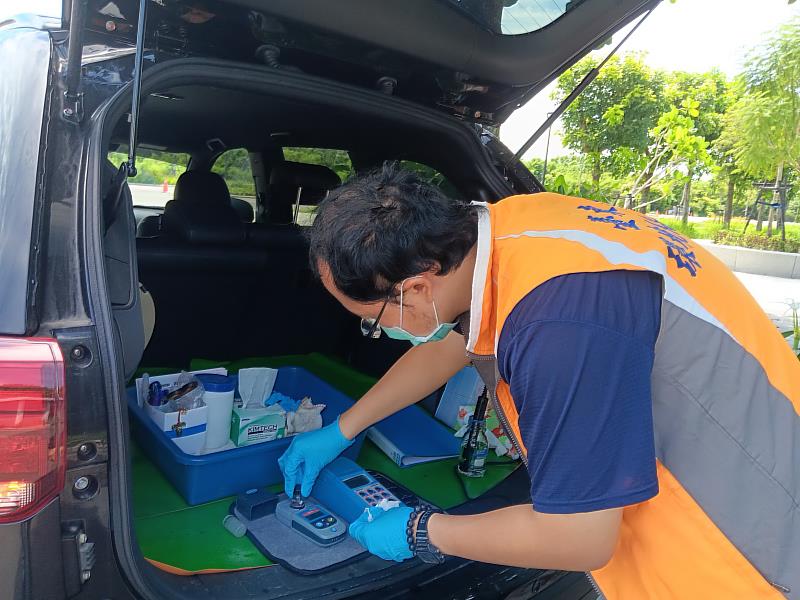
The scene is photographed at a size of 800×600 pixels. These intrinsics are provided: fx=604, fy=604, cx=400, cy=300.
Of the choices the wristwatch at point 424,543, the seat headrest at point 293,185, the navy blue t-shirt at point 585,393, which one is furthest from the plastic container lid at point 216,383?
the navy blue t-shirt at point 585,393

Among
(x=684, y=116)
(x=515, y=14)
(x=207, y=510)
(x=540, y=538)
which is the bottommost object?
(x=207, y=510)

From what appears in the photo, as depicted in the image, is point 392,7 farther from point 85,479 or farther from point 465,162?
point 85,479

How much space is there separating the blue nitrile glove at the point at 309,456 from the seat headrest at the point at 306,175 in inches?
59.9

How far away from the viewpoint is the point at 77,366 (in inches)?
32.8

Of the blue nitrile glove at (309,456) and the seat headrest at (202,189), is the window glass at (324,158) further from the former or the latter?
the blue nitrile glove at (309,456)

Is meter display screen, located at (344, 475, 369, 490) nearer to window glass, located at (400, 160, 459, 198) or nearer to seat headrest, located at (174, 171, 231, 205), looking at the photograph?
window glass, located at (400, 160, 459, 198)

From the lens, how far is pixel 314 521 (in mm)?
1495

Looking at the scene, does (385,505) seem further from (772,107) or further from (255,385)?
(772,107)

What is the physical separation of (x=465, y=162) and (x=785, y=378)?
1.20 m

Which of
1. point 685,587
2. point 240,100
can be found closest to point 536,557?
point 685,587

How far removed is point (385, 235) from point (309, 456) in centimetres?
85

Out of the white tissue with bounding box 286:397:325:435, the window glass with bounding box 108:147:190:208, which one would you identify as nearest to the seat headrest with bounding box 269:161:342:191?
the window glass with bounding box 108:147:190:208

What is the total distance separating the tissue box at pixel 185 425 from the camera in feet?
5.72

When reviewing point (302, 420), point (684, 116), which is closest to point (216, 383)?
point (302, 420)
